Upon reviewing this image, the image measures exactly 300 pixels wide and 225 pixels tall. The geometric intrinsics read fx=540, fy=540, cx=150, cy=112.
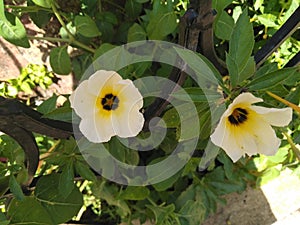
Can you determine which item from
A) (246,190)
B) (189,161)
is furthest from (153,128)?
(246,190)

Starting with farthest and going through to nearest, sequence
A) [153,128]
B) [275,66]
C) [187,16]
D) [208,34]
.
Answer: [153,128]
[275,66]
[208,34]
[187,16]

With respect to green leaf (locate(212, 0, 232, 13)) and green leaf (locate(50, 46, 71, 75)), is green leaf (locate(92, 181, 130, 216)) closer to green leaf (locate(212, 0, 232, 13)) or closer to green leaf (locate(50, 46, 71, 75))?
green leaf (locate(50, 46, 71, 75))

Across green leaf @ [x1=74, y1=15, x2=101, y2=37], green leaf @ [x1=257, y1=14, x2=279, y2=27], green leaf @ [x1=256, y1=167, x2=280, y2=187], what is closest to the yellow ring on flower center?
green leaf @ [x1=74, y1=15, x2=101, y2=37]

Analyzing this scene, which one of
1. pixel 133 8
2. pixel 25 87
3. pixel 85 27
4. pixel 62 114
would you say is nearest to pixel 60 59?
pixel 85 27

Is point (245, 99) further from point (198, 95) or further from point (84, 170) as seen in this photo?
point (84, 170)

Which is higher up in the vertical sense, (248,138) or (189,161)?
(248,138)

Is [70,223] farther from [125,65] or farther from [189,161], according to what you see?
[125,65]
